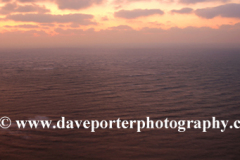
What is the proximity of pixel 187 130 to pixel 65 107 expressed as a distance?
41.0 feet

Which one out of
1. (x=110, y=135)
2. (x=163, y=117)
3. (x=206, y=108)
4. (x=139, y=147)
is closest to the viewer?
(x=139, y=147)

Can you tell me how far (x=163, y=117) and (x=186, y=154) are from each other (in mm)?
6257

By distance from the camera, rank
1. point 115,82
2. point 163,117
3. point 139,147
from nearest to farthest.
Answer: point 139,147, point 163,117, point 115,82

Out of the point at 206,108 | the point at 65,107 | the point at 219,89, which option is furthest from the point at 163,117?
the point at 219,89

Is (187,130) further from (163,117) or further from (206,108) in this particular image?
(206,108)

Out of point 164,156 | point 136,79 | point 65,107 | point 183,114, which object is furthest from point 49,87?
point 164,156

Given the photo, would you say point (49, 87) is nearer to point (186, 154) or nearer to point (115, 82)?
point (115, 82)

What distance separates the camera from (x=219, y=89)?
2967 cm

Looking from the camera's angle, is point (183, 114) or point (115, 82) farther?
point (115, 82)

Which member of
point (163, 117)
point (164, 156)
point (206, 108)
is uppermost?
point (206, 108)

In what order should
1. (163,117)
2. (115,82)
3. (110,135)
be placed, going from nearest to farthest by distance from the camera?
(110,135) → (163,117) → (115,82)

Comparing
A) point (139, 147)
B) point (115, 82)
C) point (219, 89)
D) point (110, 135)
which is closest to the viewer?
point (139, 147)

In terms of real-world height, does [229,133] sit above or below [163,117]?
below

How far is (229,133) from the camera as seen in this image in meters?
16.7
